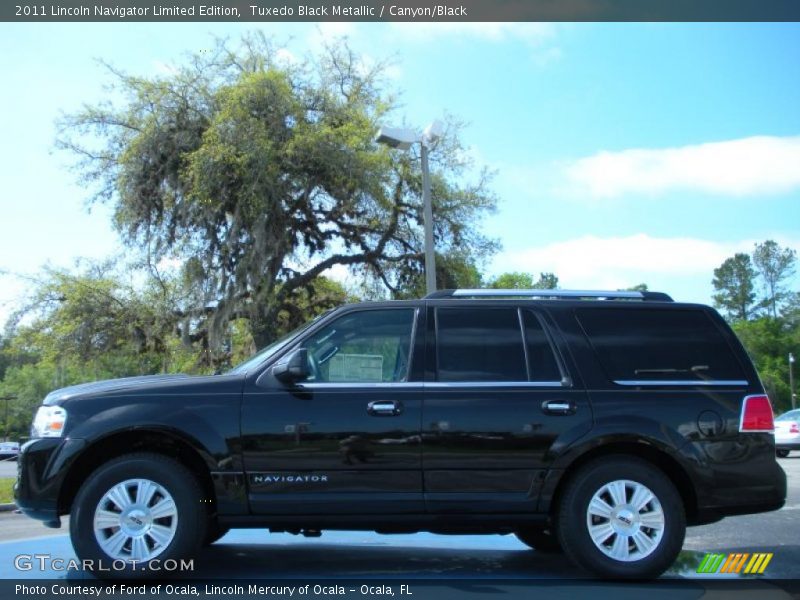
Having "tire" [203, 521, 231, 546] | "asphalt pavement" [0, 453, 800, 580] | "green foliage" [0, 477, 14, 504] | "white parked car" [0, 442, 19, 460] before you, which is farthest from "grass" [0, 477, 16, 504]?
"white parked car" [0, 442, 19, 460]

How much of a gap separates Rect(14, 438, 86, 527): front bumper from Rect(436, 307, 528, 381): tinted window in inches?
97.3

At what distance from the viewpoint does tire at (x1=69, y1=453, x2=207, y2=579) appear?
17.0 ft

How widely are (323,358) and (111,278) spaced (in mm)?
18527

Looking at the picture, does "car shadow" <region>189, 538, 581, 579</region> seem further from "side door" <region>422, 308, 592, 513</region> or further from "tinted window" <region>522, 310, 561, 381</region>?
"tinted window" <region>522, 310, 561, 381</region>

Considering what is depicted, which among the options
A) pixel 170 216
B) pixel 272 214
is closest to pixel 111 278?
pixel 170 216

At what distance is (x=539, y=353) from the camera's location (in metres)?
5.73

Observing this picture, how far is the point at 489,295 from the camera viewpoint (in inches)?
238

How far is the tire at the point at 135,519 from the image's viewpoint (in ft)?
17.0

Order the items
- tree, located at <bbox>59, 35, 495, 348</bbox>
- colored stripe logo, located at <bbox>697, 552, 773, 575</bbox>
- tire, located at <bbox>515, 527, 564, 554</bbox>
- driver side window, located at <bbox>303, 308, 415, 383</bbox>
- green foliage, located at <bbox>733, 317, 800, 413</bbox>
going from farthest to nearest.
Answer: green foliage, located at <bbox>733, 317, 800, 413</bbox> → tree, located at <bbox>59, 35, 495, 348</bbox> → tire, located at <bbox>515, 527, 564, 554</bbox> → colored stripe logo, located at <bbox>697, 552, 773, 575</bbox> → driver side window, located at <bbox>303, 308, 415, 383</bbox>

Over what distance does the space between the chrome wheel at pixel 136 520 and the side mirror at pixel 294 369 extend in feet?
3.40

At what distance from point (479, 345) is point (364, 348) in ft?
2.65

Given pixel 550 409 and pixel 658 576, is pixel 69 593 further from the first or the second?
pixel 658 576

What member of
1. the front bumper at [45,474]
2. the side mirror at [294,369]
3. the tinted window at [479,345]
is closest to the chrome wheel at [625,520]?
the tinted window at [479,345]

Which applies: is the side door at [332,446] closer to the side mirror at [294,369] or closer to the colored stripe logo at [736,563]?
the side mirror at [294,369]
